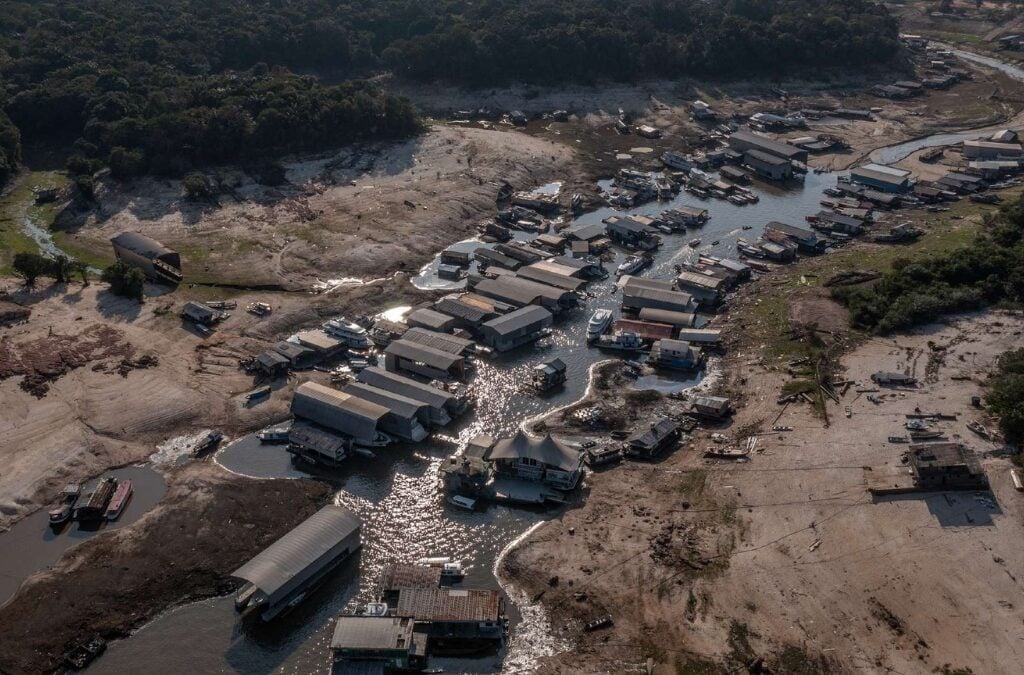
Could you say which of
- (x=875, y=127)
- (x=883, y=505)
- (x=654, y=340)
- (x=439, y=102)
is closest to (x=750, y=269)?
(x=654, y=340)

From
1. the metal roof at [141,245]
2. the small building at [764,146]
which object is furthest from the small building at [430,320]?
the small building at [764,146]

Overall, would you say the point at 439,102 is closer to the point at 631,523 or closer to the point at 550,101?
the point at 550,101

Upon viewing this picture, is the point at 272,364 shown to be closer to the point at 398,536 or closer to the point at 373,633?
the point at 398,536

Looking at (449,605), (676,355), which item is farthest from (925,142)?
(449,605)

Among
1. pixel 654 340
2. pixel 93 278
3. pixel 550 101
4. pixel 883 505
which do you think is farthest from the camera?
pixel 550 101

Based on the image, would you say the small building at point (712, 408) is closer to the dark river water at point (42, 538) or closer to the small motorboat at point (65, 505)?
the dark river water at point (42, 538)

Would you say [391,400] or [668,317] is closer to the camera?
[391,400]

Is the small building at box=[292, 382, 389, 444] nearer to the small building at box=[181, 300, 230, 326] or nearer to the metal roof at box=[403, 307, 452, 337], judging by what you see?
the metal roof at box=[403, 307, 452, 337]
